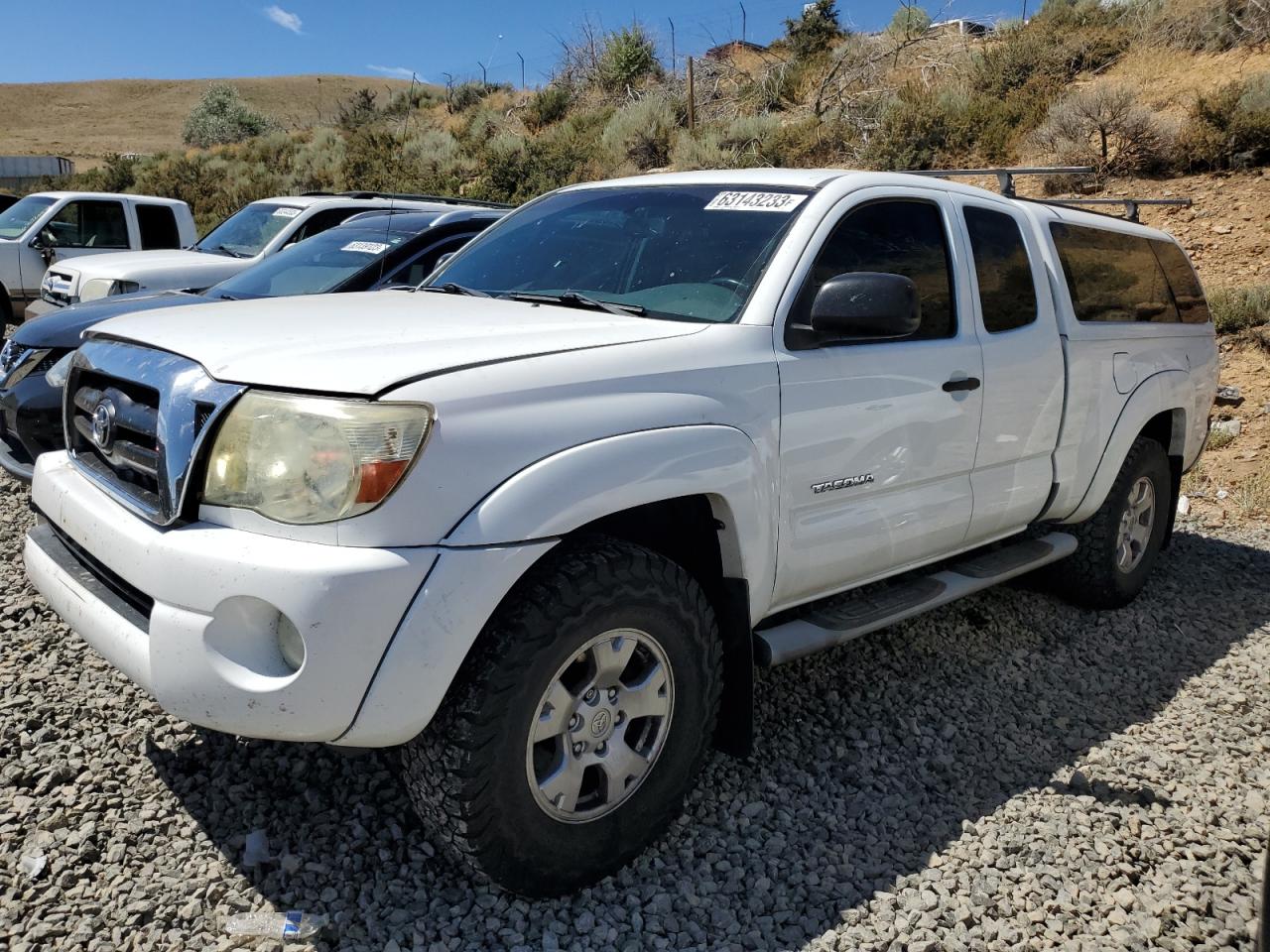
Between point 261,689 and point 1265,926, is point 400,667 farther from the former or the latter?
point 1265,926

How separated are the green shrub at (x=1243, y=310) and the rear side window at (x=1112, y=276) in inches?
198

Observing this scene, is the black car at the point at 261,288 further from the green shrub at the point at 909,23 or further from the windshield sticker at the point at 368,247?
the green shrub at the point at 909,23

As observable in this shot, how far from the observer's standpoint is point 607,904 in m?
2.64

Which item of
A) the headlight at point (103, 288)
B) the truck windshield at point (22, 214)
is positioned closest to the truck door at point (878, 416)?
the headlight at point (103, 288)

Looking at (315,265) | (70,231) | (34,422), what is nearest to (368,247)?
(315,265)

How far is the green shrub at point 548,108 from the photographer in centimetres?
2625

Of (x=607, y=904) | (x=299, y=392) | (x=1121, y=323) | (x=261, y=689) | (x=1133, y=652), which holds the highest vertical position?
(x=299, y=392)

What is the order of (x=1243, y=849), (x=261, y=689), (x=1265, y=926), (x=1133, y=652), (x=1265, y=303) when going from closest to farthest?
1. (x=1265, y=926)
2. (x=261, y=689)
3. (x=1243, y=849)
4. (x=1133, y=652)
5. (x=1265, y=303)

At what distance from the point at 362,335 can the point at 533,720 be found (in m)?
1.08

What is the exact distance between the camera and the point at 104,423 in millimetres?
2674

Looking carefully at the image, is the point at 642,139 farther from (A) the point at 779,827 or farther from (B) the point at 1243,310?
(A) the point at 779,827

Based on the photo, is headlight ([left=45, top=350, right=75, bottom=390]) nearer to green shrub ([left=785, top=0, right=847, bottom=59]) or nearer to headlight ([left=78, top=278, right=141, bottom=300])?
headlight ([left=78, top=278, right=141, bottom=300])

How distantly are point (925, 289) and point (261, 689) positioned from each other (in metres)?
2.64

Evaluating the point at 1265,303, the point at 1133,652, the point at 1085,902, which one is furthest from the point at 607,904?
the point at 1265,303
